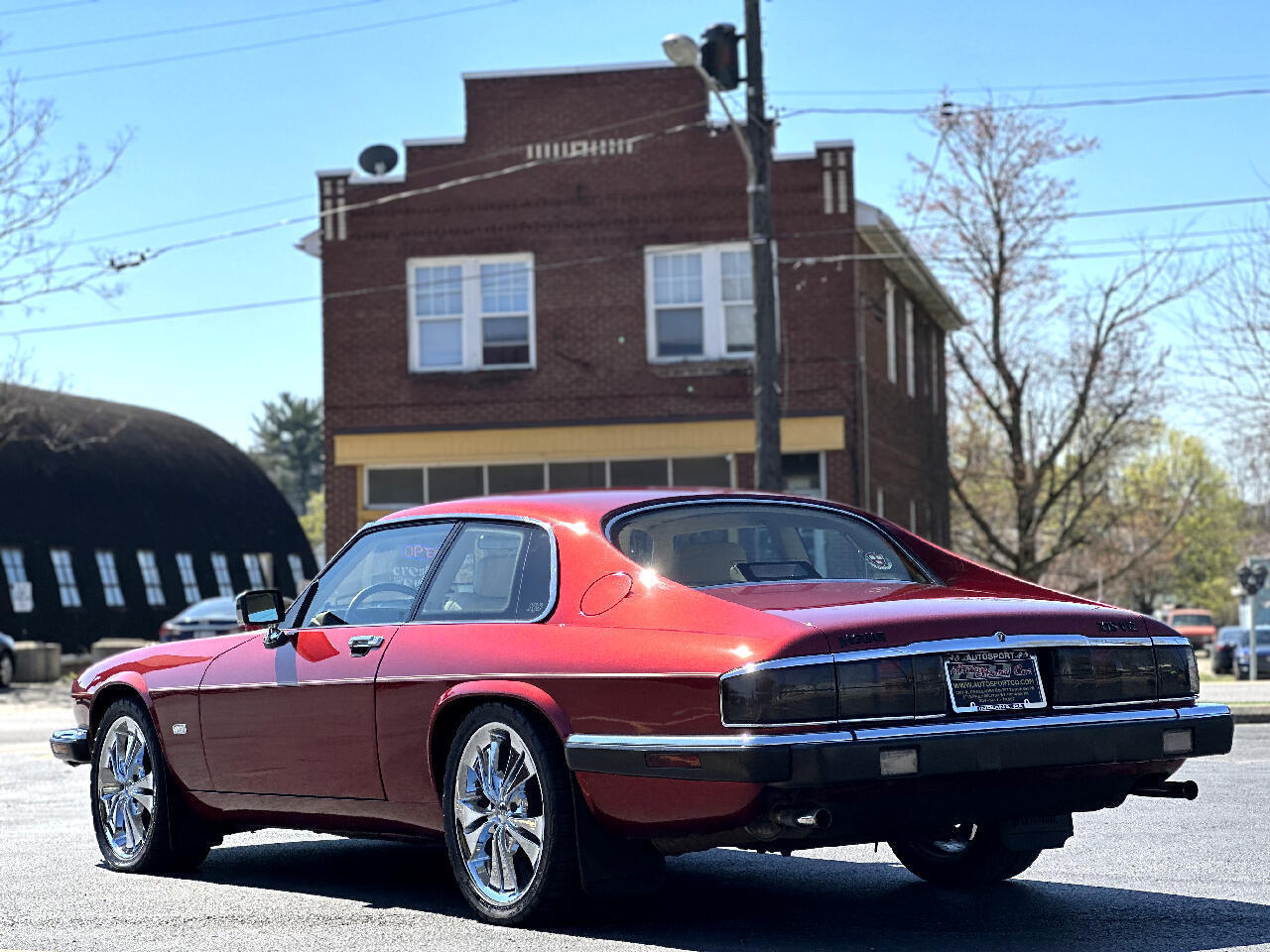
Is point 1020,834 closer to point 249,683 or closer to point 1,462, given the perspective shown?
point 249,683

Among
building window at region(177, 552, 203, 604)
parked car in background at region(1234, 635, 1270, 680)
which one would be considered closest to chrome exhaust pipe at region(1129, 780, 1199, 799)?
parked car in background at region(1234, 635, 1270, 680)

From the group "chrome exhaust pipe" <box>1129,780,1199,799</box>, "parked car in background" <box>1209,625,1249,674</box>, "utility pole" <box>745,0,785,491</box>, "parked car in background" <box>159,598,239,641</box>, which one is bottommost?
"parked car in background" <box>1209,625,1249,674</box>

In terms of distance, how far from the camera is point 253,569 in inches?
2384

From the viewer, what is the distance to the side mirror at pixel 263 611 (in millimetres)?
7945

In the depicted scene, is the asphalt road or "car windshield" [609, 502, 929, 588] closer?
the asphalt road

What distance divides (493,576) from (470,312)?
2474 cm

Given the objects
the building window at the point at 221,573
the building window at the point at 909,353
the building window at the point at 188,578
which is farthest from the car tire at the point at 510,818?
the building window at the point at 221,573

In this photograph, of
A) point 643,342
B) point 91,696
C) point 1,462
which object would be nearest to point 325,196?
point 643,342

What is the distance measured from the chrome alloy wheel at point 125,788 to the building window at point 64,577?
137ft

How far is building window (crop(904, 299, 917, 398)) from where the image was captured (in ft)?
121

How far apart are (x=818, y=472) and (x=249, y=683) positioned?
23.3m

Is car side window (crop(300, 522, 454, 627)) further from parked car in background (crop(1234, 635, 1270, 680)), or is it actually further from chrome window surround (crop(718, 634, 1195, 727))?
parked car in background (crop(1234, 635, 1270, 680))

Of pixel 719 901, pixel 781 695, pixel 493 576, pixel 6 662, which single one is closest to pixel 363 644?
pixel 493 576

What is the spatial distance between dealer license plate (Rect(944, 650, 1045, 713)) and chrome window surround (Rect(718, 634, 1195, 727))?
0.11ft
